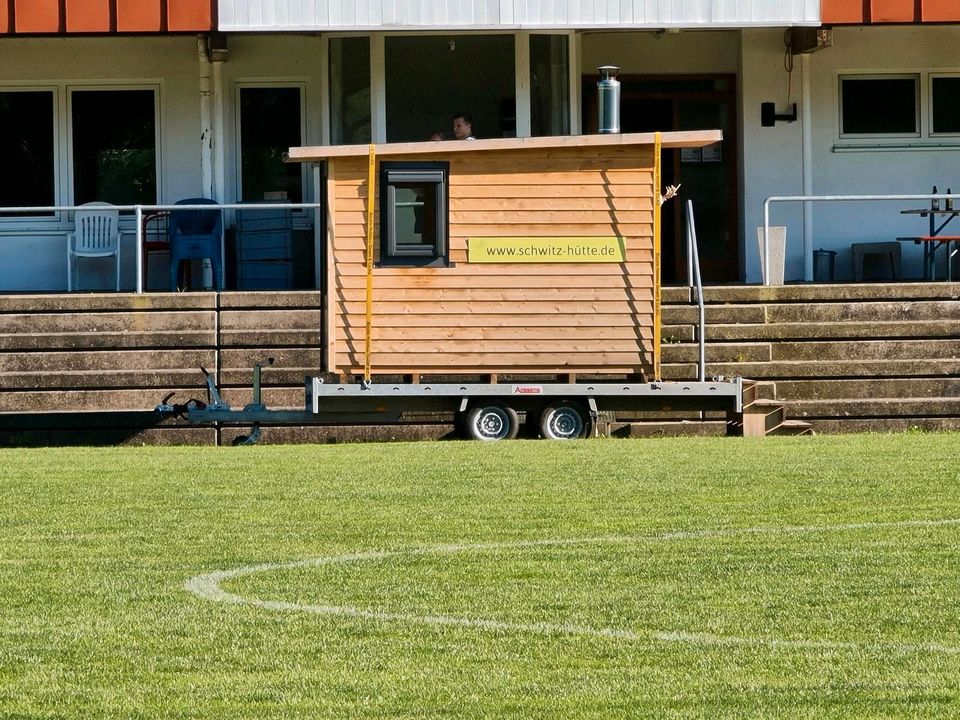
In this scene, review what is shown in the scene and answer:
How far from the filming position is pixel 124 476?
13461 millimetres

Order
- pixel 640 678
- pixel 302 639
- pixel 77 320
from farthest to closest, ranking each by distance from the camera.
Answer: pixel 77 320 → pixel 302 639 → pixel 640 678

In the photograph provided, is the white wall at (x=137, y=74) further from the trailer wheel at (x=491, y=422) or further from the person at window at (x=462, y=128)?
the trailer wheel at (x=491, y=422)

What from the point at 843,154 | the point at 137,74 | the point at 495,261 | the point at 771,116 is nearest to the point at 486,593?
the point at 495,261

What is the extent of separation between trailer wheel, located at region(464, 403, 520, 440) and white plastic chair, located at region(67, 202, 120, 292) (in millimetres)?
5940

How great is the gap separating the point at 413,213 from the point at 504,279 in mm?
1059

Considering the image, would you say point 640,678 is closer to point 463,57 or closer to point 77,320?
point 77,320

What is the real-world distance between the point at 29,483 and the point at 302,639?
6.72m

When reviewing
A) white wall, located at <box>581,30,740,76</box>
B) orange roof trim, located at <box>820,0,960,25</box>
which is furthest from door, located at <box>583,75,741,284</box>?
orange roof trim, located at <box>820,0,960,25</box>

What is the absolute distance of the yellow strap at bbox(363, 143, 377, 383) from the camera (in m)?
17.0

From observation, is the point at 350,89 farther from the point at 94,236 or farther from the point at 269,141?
the point at 94,236

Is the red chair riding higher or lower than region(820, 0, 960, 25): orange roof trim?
lower

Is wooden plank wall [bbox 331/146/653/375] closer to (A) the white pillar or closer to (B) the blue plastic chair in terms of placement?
(B) the blue plastic chair

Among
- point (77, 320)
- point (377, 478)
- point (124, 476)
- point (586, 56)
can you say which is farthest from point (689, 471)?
point (586, 56)

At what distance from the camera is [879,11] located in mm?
20250
